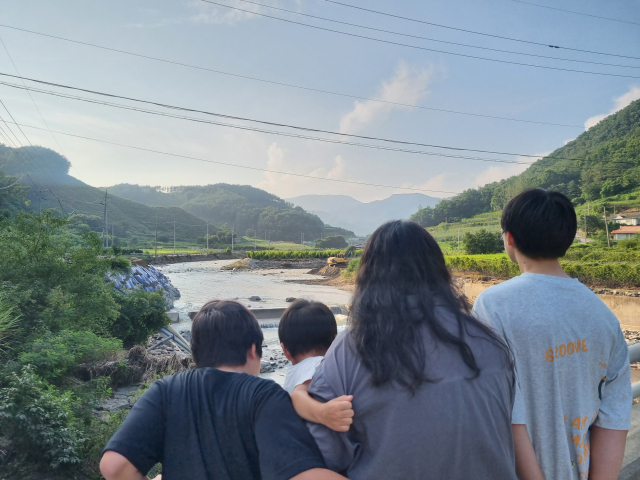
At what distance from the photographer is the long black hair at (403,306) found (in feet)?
2.15

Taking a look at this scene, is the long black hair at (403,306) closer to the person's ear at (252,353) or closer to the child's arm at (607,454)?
the person's ear at (252,353)

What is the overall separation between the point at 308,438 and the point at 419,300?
336 mm

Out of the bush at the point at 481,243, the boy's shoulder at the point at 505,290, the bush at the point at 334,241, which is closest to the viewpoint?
the boy's shoulder at the point at 505,290

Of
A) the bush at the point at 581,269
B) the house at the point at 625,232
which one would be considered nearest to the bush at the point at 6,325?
the bush at the point at 581,269

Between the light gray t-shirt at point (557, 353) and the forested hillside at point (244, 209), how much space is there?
12573 millimetres

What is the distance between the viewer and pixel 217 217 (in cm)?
3456

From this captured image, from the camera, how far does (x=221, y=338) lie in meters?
0.89

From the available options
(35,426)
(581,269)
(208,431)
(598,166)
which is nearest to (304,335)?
(208,431)

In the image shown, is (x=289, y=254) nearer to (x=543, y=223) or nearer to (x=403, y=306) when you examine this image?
(x=543, y=223)

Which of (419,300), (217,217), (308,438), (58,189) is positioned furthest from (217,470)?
(58,189)

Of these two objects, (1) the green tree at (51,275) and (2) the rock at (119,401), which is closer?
(2) the rock at (119,401)

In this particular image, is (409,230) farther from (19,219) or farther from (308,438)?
(19,219)

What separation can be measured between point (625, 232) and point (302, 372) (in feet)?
83.0

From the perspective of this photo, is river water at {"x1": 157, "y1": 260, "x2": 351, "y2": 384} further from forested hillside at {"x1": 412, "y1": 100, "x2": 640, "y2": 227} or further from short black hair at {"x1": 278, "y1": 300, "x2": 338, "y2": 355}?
forested hillside at {"x1": 412, "y1": 100, "x2": 640, "y2": 227}
